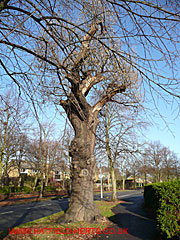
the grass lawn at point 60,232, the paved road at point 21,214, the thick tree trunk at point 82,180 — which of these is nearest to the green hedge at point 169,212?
the grass lawn at point 60,232

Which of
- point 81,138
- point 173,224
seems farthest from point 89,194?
point 173,224

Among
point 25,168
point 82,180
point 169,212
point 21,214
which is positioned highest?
point 82,180

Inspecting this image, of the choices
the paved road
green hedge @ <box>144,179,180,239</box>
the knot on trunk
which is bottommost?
the paved road

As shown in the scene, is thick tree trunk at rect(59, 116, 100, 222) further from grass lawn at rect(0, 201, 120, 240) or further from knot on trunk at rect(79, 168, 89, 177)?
grass lawn at rect(0, 201, 120, 240)

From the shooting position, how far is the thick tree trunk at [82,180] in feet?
23.4

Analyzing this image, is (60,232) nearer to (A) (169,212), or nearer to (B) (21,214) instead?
(A) (169,212)

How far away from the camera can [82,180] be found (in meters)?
7.42

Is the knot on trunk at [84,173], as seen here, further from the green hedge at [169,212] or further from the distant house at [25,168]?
the distant house at [25,168]

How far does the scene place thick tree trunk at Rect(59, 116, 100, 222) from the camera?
712 centimetres

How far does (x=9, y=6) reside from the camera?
289cm

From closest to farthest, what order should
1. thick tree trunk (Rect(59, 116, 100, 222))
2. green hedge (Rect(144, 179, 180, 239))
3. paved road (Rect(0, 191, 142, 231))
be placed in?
green hedge (Rect(144, 179, 180, 239)) < thick tree trunk (Rect(59, 116, 100, 222)) < paved road (Rect(0, 191, 142, 231))

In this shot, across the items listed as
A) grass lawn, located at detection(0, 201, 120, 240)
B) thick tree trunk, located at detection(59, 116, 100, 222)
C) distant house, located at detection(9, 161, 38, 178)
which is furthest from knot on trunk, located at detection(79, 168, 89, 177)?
distant house, located at detection(9, 161, 38, 178)

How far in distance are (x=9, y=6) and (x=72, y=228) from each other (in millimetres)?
6123

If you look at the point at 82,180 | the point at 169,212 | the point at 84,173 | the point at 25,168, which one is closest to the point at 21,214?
the point at 82,180
